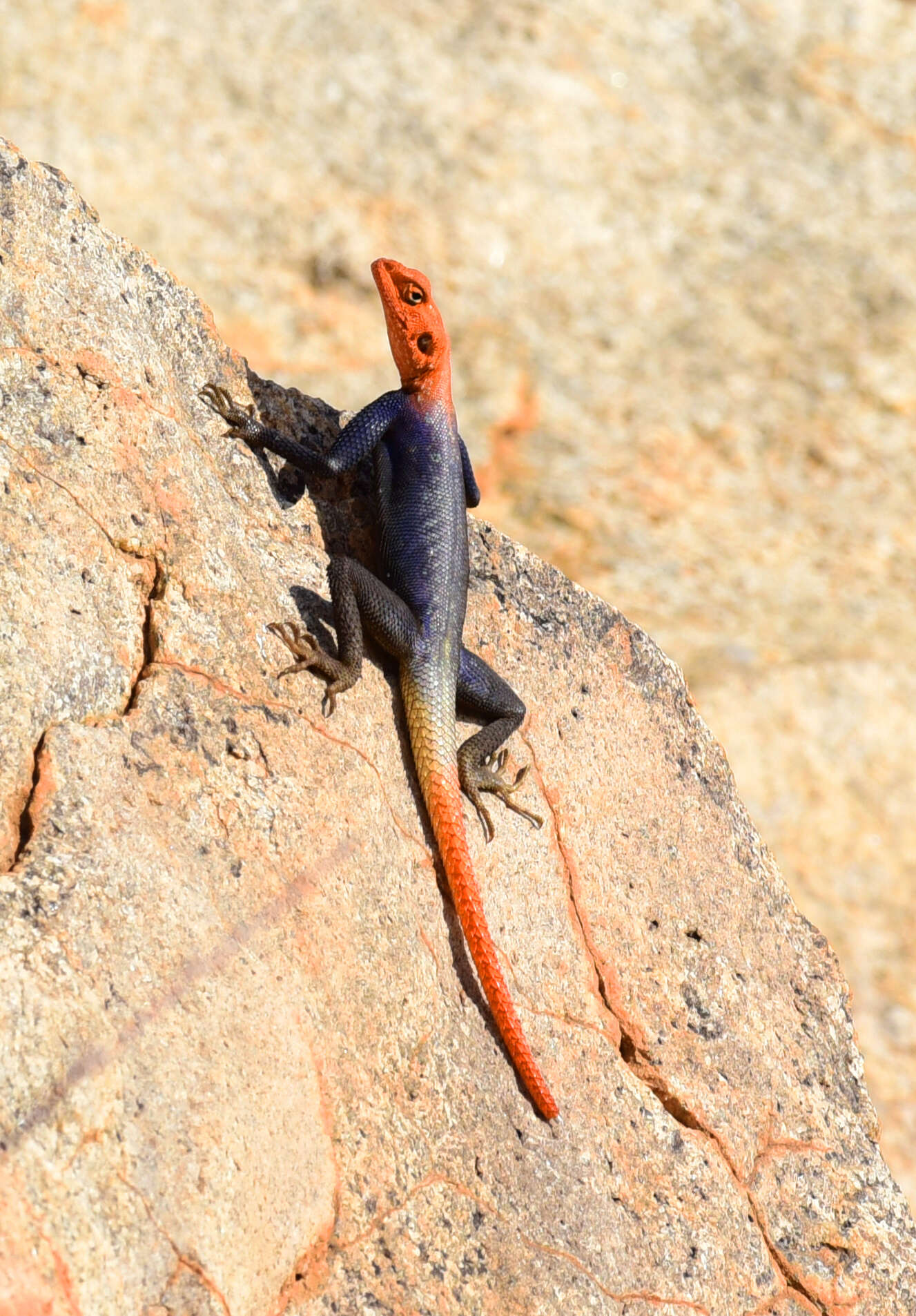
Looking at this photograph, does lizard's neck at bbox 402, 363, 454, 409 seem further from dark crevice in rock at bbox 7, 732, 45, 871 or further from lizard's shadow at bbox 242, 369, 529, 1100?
dark crevice in rock at bbox 7, 732, 45, 871

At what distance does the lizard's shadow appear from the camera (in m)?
2.94

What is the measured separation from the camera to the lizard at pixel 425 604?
2.93m

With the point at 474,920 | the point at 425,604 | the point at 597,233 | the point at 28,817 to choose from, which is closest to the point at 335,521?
the point at 425,604

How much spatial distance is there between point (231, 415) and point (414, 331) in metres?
0.72

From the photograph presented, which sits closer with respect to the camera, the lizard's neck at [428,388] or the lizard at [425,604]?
the lizard at [425,604]

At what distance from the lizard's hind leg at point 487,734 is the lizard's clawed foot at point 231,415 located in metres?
0.75

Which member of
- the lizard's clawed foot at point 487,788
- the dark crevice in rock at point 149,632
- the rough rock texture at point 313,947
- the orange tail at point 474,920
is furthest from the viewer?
the lizard's clawed foot at point 487,788

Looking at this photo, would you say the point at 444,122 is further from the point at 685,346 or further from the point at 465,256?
the point at 685,346

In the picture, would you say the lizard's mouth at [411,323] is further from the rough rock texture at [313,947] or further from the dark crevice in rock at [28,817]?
the dark crevice in rock at [28,817]

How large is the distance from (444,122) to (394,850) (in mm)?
7256

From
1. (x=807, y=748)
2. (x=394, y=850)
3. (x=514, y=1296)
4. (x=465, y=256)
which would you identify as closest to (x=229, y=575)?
(x=394, y=850)

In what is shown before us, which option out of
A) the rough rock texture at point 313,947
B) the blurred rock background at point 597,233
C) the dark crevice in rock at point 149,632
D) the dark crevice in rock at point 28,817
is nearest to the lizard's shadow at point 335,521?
the rough rock texture at point 313,947

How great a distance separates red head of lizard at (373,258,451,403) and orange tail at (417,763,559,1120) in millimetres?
1220

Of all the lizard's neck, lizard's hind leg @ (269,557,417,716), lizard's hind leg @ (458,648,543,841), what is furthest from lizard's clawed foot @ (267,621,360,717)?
the lizard's neck
